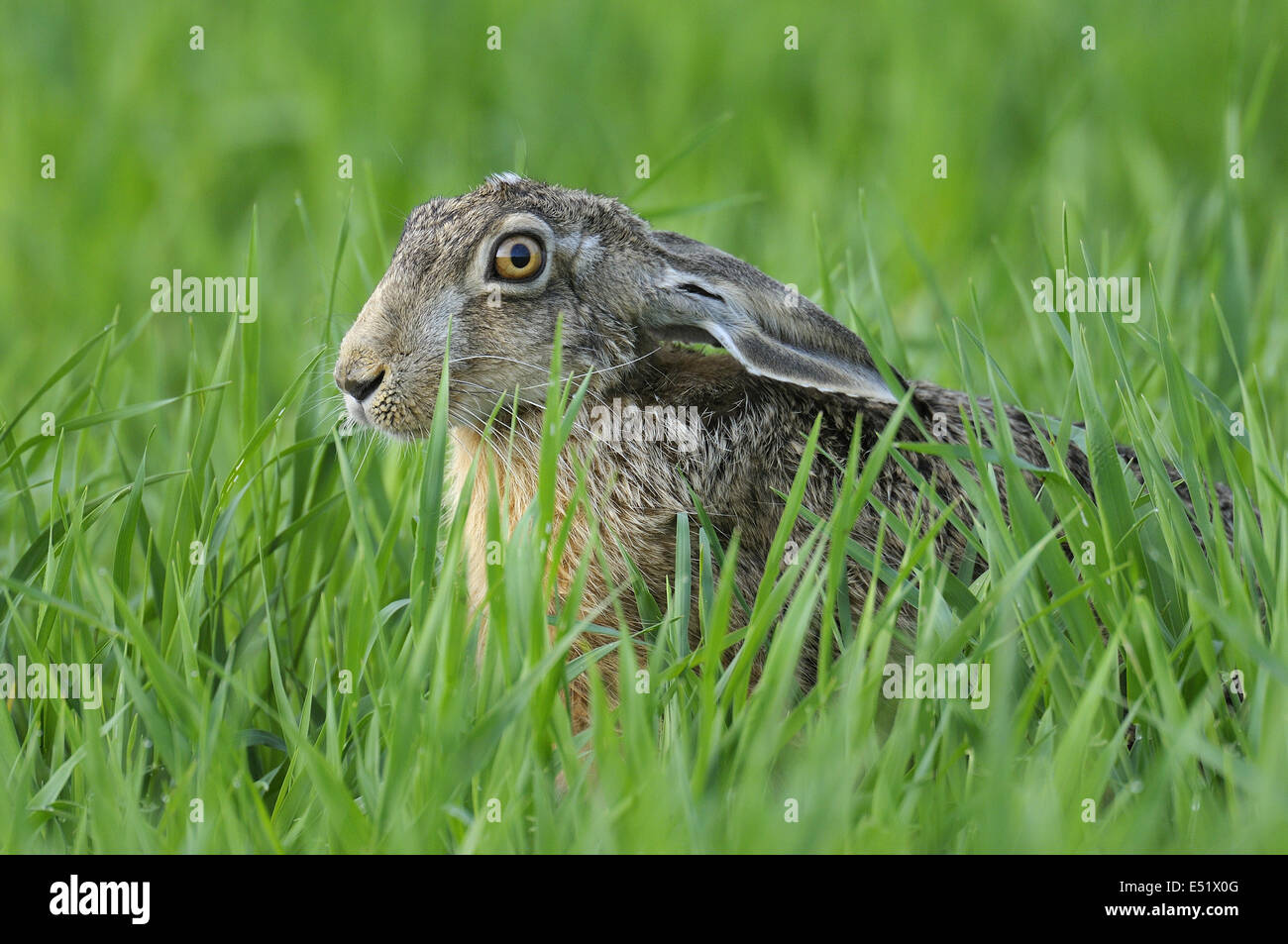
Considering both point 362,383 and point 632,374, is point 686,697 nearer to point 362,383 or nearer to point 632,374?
point 632,374

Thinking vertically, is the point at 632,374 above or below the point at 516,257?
Result: below

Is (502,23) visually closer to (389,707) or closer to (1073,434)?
(1073,434)

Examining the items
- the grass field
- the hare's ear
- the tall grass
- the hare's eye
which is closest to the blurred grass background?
the grass field

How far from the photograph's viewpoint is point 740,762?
311 centimetres

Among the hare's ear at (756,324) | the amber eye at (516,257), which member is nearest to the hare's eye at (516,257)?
the amber eye at (516,257)

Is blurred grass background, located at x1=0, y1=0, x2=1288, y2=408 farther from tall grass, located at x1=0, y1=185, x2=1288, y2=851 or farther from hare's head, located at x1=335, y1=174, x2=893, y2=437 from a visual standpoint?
tall grass, located at x1=0, y1=185, x2=1288, y2=851

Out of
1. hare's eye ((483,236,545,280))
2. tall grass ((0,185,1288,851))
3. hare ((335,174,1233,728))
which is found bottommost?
tall grass ((0,185,1288,851))

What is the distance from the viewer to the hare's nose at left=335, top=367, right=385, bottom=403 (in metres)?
4.25

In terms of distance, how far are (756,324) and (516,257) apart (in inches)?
30.8

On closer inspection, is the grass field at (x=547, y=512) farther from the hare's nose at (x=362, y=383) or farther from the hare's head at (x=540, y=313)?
the hare's head at (x=540, y=313)

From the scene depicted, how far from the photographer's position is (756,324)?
14.0ft

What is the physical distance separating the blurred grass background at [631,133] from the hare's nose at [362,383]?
7.05ft

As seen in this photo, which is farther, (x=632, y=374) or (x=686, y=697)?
(x=632, y=374)

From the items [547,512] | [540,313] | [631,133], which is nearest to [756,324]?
[540,313]
